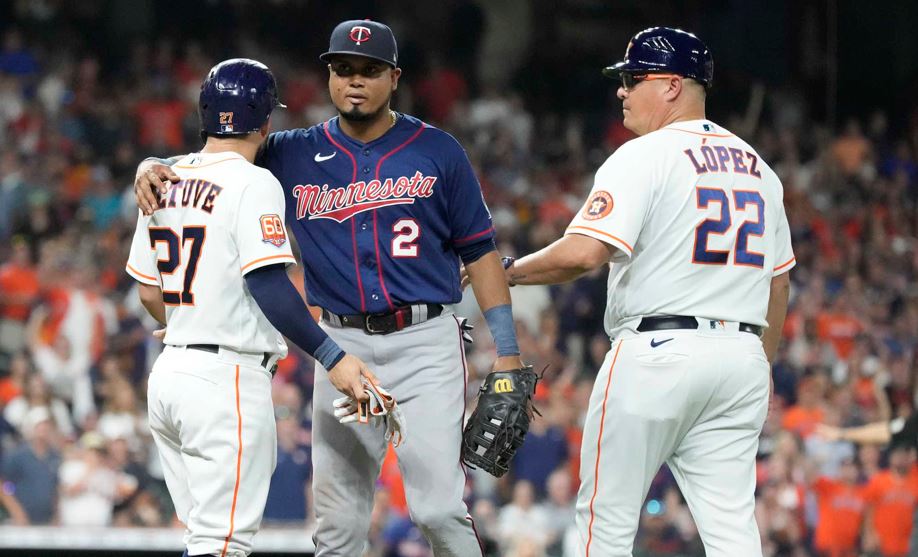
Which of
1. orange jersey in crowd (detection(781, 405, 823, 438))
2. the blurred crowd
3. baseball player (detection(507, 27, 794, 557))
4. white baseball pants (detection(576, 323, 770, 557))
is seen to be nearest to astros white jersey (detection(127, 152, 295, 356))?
baseball player (detection(507, 27, 794, 557))

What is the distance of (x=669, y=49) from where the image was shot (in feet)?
12.8

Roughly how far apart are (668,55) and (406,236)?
99 centimetres

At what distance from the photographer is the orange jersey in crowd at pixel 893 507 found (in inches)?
335

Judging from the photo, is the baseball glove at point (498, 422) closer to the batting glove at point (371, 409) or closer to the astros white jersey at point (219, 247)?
the batting glove at point (371, 409)

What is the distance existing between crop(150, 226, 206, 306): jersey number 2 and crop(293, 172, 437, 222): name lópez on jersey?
49 centimetres

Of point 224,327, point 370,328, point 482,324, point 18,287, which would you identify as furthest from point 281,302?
point 18,287

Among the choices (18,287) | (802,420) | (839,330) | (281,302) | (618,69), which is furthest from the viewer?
(839,330)

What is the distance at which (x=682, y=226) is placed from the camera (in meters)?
3.73

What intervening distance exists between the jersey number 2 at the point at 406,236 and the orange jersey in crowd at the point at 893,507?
577 centimetres

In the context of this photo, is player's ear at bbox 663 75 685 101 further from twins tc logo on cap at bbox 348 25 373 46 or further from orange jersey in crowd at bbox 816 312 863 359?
orange jersey in crowd at bbox 816 312 863 359

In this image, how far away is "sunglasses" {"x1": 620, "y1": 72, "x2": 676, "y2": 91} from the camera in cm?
391

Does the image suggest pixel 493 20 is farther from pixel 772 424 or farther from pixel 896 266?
pixel 772 424

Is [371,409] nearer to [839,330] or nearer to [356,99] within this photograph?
[356,99]

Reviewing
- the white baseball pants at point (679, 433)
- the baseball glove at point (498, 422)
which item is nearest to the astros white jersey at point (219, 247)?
the baseball glove at point (498, 422)
